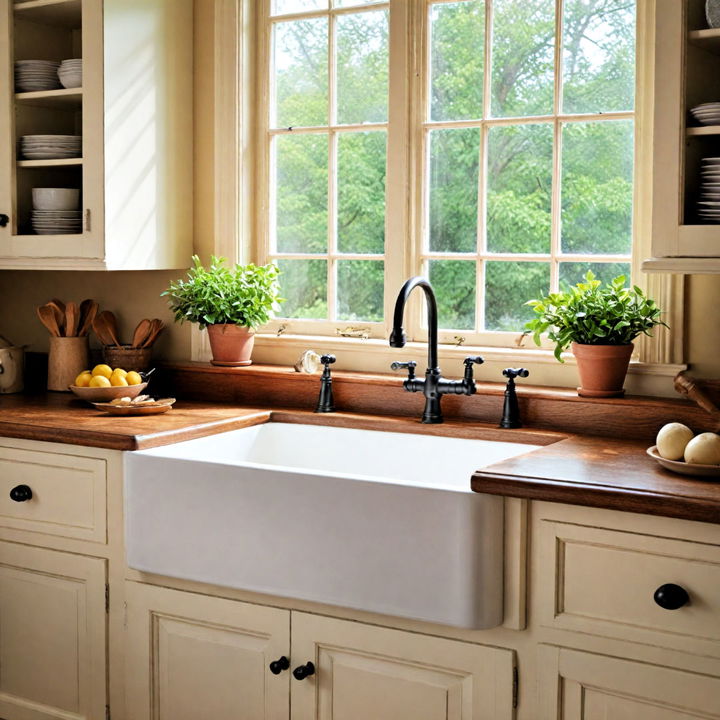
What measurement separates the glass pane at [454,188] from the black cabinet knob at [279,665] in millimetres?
1294

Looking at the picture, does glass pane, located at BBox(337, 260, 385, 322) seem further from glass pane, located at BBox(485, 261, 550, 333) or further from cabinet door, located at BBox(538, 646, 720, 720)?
cabinet door, located at BBox(538, 646, 720, 720)

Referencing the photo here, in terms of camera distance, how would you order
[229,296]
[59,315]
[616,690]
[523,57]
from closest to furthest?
[616,690]
[523,57]
[229,296]
[59,315]

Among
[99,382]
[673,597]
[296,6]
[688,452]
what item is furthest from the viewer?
[296,6]

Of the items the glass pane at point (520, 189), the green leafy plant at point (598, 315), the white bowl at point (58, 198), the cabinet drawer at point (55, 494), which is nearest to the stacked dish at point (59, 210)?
the white bowl at point (58, 198)

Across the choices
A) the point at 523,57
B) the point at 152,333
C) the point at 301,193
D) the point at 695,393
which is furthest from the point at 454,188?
the point at 152,333

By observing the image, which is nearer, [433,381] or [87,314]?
[433,381]

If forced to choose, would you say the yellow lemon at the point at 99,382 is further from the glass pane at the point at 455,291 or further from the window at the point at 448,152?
the glass pane at the point at 455,291

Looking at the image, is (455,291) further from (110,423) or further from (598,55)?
(110,423)

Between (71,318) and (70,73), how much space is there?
0.75 m

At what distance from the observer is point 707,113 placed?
90.7 inches

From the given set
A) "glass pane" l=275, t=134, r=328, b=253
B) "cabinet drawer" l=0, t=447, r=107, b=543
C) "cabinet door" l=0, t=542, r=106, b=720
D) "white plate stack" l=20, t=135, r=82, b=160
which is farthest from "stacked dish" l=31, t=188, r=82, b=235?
"cabinet door" l=0, t=542, r=106, b=720

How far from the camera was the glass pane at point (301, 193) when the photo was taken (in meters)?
3.27

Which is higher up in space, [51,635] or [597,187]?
[597,187]

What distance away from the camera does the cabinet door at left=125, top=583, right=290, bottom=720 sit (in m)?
2.41
